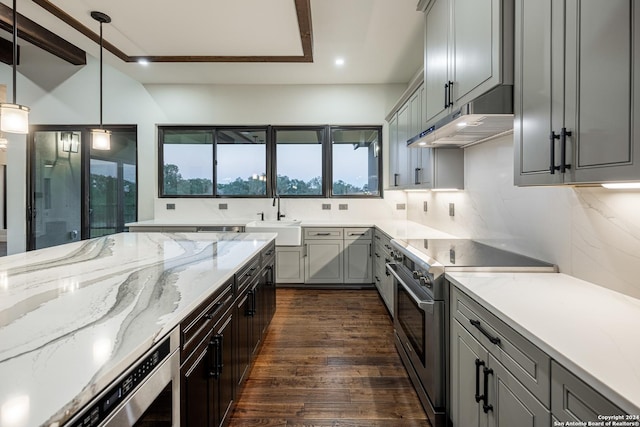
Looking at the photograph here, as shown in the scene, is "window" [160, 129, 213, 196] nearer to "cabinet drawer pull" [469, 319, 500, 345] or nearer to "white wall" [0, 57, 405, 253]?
"white wall" [0, 57, 405, 253]

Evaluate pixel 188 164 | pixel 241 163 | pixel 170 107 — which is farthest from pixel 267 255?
pixel 170 107

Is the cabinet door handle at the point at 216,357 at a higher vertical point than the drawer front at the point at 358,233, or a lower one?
lower

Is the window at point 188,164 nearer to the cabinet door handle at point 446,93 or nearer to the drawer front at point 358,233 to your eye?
the drawer front at point 358,233

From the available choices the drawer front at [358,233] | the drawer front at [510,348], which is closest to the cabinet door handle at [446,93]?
the drawer front at [510,348]

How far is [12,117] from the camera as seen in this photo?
1725 mm

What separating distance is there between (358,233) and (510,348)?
3149mm

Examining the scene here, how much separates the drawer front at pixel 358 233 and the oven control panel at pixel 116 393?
3383 millimetres

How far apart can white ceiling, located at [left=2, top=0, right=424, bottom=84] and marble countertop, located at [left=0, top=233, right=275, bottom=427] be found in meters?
2.13

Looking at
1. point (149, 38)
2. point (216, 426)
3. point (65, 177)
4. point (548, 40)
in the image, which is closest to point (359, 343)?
point (216, 426)

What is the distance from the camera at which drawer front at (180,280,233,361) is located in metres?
1.16

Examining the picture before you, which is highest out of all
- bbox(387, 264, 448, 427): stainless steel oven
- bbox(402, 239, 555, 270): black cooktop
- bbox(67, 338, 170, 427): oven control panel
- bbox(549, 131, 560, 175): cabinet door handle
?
bbox(549, 131, 560, 175): cabinet door handle

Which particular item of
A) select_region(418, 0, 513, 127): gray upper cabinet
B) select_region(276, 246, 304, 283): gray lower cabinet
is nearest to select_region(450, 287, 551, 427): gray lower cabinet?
select_region(418, 0, 513, 127): gray upper cabinet

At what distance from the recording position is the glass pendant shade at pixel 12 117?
67.4 inches

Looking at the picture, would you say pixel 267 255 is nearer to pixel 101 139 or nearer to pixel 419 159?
pixel 101 139
